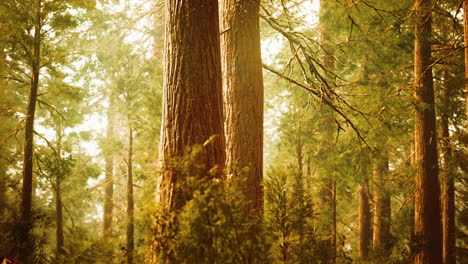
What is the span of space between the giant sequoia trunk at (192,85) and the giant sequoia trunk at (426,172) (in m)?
6.06

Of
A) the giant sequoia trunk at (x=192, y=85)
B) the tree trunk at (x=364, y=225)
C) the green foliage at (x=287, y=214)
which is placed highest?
the giant sequoia trunk at (x=192, y=85)

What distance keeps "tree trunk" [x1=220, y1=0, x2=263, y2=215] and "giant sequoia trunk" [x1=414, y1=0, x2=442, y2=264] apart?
16.2 ft

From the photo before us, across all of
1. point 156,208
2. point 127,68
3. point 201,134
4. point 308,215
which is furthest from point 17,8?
A: point 308,215

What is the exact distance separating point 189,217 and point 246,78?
261 centimetres

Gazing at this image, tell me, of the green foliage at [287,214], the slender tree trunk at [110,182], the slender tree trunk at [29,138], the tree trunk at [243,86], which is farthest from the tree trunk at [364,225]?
the slender tree trunk at [29,138]

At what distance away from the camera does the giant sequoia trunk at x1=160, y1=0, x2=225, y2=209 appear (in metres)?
2.88

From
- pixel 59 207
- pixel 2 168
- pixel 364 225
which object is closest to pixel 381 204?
pixel 364 225

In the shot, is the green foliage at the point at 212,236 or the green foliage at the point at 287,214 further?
the green foliage at the point at 287,214

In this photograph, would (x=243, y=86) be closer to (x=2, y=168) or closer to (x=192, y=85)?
(x=192, y=85)

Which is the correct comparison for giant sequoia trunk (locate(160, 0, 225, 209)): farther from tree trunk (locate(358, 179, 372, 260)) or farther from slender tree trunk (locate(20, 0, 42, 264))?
tree trunk (locate(358, 179, 372, 260))

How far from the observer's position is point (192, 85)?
2.95m

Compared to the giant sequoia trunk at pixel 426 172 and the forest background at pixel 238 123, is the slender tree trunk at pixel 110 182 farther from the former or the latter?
the giant sequoia trunk at pixel 426 172

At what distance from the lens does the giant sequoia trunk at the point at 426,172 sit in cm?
712

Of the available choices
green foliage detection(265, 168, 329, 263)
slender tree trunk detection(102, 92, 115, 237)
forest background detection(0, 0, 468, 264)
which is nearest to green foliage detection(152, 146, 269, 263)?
forest background detection(0, 0, 468, 264)
